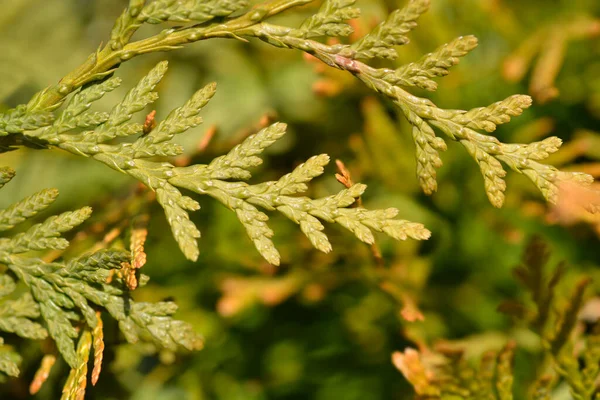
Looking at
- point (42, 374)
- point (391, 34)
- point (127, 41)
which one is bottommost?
point (42, 374)

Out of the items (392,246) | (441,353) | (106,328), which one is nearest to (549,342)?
(441,353)

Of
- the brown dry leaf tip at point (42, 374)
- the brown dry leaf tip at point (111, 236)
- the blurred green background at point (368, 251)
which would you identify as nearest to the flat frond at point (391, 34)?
the blurred green background at point (368, 251)

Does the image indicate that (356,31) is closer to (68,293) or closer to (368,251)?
(368,251)

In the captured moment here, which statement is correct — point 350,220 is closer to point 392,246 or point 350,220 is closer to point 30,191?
point 392,246

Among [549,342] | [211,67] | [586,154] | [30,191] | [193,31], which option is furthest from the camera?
[211,67]

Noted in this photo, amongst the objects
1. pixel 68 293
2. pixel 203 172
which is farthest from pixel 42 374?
pixel 203 172
